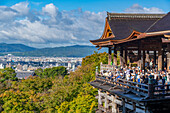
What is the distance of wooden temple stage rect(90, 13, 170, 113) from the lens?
43.3ft

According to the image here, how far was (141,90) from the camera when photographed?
14.0 m

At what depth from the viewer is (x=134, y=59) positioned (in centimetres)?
2792

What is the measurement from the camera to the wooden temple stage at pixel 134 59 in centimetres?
1321

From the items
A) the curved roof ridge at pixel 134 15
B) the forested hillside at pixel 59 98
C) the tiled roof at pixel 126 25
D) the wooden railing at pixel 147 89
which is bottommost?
the forested hillside at pixel 59 98

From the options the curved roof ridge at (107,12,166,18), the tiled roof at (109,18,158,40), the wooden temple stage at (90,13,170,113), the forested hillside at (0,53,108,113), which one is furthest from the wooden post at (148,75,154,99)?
the forested hillside at (0,53,108,113)

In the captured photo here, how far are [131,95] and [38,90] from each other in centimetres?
4400

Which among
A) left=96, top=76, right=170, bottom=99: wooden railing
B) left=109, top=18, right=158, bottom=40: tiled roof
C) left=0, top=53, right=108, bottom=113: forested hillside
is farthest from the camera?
left=0, top=53, right=108, bottom=113: forested hillside

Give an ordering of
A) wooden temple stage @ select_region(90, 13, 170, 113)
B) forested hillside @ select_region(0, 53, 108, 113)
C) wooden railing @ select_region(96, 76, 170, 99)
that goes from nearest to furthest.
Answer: wooden railing @ select_region(96, 76, 170, 99)
wooden temple stage @ select_region(90, 13, 170, 113)
forested hillside @ select_region(0, 53, 108, 113)

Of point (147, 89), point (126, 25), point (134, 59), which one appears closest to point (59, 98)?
point (134, 59)

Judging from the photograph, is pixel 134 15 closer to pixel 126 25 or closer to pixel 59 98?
pixel 126 25

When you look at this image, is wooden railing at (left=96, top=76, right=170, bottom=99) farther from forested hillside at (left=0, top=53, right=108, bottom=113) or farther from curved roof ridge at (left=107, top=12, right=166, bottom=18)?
forested hillside at (left=0, top=53, right=108, bottom=113)

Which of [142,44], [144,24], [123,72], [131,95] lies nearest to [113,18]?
[144,24]

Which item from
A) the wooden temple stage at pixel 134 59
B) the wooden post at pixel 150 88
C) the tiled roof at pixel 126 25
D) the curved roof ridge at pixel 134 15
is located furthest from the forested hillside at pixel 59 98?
the wooden post at pixel 150 88

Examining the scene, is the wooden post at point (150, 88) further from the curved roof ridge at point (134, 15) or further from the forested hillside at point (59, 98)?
the forested hillside at point (59, 98)
